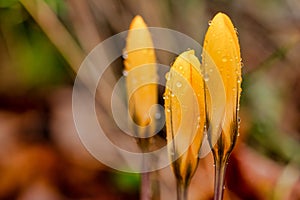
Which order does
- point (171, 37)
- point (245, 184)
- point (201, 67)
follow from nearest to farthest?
point (201, 67) < point (245, 184) < point (171, 37)

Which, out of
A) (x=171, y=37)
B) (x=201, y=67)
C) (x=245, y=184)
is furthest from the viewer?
(x=171, y=37)

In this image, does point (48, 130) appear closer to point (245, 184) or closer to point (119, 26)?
point (119, 26)

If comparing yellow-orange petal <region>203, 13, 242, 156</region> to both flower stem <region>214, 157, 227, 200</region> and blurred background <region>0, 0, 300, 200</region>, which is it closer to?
flower stem <region>214, 157, 227, 200</region>

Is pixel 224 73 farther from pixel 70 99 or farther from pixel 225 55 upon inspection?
pixel 70 99

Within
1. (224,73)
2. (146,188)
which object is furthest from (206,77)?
(146,188)

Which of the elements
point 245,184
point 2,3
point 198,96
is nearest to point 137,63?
point 198,96

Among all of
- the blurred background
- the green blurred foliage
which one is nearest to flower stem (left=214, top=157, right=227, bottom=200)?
the blurred background

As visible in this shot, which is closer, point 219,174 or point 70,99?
point 219,174

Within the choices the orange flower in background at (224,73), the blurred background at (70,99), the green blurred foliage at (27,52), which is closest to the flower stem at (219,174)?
the orange flower in background at (224,73)
